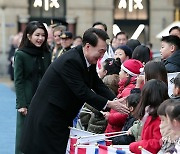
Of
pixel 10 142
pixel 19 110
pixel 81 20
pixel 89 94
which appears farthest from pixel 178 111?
pixel 81 20

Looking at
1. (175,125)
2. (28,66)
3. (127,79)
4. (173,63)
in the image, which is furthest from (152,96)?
(28,66)

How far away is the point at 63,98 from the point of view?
25.0 ft

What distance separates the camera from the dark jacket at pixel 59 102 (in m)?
7.55

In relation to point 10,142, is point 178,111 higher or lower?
higher

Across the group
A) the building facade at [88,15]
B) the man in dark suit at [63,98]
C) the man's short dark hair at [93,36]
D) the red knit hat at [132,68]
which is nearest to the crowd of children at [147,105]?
the red knit hat at [132,68]

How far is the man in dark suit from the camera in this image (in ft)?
24.8

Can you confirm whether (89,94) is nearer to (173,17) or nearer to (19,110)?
(19,110)

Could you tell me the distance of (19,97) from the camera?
10.1m

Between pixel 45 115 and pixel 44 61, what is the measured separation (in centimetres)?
275

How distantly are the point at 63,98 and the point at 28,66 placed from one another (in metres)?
2.61

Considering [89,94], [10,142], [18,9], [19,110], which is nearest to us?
[89,94]

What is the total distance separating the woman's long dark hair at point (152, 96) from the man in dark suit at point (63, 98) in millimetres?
398

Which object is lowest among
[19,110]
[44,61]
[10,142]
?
[10,142]

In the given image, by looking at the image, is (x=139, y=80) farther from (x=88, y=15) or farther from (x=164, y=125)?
(x=88, y=15)
